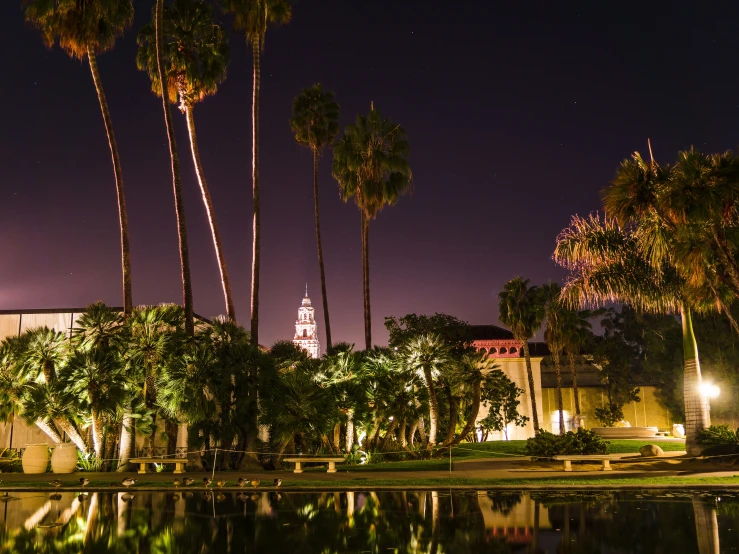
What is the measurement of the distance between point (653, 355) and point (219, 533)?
148 ft

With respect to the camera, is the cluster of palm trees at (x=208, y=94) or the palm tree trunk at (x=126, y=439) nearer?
the palm tree trunk at (x=126, y=439)

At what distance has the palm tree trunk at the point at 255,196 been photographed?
90.9 feet

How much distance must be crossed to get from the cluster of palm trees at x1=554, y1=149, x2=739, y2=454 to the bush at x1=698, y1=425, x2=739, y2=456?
37 centimetres

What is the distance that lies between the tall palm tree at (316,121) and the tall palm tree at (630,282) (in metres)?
17.7

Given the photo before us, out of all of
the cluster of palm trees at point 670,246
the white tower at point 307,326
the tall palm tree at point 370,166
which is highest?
the white tower at point 307,326

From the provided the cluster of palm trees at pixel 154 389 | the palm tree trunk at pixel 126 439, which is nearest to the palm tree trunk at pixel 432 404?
the cluster of palm trees at pixel 154 389

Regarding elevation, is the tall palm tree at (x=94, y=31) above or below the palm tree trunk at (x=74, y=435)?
above

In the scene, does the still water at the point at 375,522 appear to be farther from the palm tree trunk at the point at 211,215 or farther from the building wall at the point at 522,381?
the building wall at the point at 522,381

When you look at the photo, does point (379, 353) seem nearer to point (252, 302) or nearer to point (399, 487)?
point (252, 302)

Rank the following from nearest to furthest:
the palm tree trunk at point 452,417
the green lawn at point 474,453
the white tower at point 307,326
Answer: the green lawn at point 474,453, the palm tree trunk at point 452,417, the white tower at point 307,326

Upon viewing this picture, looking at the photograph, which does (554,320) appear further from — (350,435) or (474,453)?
(350,435)

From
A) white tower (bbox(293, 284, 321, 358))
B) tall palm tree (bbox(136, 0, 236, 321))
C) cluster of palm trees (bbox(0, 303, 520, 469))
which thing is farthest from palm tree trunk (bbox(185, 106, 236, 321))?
white tower (bbox(293, 284, 321, 358))

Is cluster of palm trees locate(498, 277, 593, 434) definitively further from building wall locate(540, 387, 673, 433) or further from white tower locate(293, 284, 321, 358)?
white tower locate(293, 284, 321, 358)

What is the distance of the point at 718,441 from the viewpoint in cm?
2083
